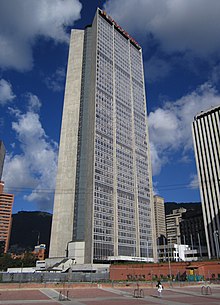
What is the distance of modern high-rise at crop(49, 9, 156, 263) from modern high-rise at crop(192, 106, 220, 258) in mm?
28546

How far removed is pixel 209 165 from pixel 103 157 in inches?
2374

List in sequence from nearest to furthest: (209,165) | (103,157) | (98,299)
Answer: (98,299), (103,157), (209,165)

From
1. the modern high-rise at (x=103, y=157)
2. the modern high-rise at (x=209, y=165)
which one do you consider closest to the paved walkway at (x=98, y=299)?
the modern high-rise at (x=103, y=157)

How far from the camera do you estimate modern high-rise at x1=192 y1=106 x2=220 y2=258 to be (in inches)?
5413

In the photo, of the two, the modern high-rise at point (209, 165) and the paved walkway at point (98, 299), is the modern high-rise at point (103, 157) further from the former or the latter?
the paved walkway at point (98, 299)

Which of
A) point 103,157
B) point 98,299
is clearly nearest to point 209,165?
point 103,157

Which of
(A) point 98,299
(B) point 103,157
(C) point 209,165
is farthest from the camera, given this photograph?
(C) point 209,165

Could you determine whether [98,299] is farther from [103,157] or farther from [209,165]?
[209,165]

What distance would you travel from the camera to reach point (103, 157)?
122 m

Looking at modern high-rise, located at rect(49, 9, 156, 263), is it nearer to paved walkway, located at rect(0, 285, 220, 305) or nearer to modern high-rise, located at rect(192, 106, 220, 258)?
modern high-rise, located at rect(192, 106, 220, 258)

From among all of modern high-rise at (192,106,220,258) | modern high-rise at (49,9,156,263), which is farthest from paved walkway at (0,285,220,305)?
modern high-rise at (192,106,220,258)

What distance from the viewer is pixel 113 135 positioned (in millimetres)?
133000

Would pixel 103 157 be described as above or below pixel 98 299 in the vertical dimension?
above

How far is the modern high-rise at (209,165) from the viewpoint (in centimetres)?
13750
